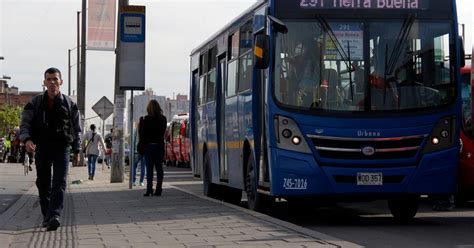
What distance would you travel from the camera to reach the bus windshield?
1228 centimetres

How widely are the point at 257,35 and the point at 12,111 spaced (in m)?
103

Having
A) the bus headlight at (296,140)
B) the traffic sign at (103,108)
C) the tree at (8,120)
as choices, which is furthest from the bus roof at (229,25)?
the tree at (8,120)

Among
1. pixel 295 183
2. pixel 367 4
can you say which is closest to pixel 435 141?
pixel 295 183

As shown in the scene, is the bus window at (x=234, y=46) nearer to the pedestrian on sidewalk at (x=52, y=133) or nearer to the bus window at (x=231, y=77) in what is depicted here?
the bus window at (x=231, y=77)

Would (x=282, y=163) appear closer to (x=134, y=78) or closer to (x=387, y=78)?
(x=387, y=78)

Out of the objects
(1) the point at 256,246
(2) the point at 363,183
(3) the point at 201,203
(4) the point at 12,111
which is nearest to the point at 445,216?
(2) the point at 363,183

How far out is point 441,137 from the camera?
12219 mm

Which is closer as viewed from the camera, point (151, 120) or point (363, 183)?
point (363, 183)

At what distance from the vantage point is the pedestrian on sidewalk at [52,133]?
35.3ft

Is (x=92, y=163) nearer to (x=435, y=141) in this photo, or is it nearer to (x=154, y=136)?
(x=154, y=136)

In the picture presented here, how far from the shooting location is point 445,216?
570 inches

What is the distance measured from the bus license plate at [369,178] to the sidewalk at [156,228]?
1.37 m

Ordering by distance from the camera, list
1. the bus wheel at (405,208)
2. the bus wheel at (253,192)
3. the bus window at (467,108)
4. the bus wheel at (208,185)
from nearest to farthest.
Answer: the bus wheel at (405,208) < the bus wheel at (253,192) < the bus window at (467,108) < the bus wheel at (208,185)

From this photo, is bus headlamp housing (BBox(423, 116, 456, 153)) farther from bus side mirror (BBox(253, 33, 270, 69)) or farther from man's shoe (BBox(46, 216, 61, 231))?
man's shoe (BBox(46, 216, 61, 231))
